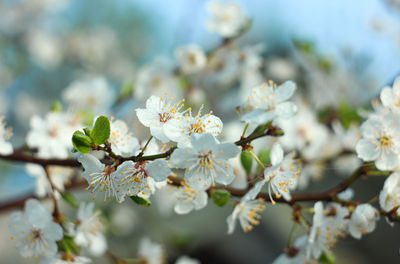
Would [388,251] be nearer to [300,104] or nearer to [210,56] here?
[300,104]

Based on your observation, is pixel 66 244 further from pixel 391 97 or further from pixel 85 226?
pixel 391 97

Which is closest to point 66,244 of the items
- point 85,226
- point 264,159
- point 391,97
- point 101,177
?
point 85,226

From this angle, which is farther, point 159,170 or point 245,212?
point 245,212

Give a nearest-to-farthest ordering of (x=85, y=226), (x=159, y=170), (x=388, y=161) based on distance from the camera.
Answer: (x=159, y=170) < (x=388, y=161) < (x=85, y=226)

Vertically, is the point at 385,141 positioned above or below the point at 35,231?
below

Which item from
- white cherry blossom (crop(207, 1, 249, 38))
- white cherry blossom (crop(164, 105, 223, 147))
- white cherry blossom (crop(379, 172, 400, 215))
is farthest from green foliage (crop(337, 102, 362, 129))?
white cherry blossom (crop(164, 105, 223, 147))

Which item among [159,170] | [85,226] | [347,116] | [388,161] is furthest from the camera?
[347,116]
